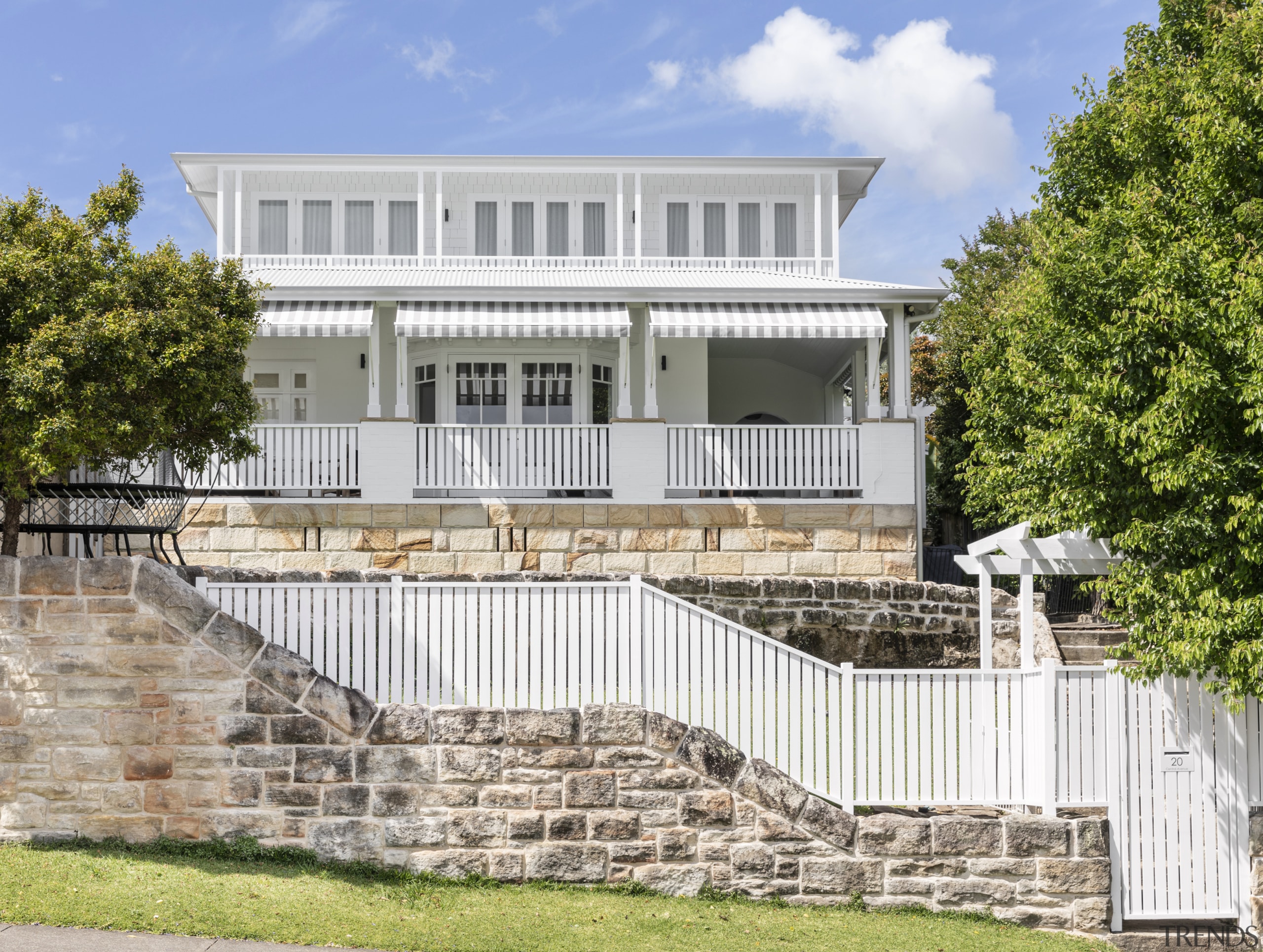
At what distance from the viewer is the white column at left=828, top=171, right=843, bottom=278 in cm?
1795

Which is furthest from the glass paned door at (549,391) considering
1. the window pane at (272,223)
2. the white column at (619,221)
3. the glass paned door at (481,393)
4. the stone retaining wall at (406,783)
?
the stone retaining wall at (406,783)

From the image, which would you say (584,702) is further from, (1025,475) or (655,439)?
(655,439)

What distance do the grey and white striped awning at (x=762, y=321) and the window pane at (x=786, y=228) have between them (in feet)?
12.9

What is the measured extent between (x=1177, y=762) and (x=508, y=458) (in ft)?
30.6

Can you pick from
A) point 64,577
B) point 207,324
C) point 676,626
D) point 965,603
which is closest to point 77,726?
point 64,577

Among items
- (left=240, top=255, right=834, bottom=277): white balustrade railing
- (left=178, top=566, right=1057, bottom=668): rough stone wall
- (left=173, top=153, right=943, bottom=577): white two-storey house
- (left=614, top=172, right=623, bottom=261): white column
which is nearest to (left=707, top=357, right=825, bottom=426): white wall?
(left=173, top=153, right=943, bottom=577): white two-storey house

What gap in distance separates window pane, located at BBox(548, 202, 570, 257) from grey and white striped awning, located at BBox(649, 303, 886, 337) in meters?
4.13

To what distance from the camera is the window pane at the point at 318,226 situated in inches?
735

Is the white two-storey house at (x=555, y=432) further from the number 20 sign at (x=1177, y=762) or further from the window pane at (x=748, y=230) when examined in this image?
the number 20 sign at (x=1177, y=762)

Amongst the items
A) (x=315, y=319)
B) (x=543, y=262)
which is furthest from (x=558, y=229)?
(x=315, y=319)

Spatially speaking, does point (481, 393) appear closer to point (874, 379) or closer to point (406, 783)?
point (874, 379)

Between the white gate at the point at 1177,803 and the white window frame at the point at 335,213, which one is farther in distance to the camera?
the white window frame at the point at 335,213

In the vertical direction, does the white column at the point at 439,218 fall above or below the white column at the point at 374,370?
above

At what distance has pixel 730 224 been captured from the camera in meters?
19.0
